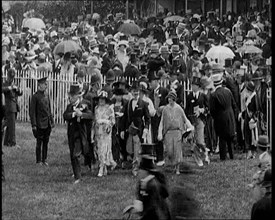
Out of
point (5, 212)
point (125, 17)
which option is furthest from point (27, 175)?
point (125, 17)

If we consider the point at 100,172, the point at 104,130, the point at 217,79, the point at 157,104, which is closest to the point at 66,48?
the point at 157,104

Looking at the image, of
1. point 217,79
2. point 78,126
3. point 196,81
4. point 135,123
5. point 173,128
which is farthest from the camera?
point 196,81

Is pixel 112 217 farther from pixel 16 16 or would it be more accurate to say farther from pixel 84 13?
pixel 16 16

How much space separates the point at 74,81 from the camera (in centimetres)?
2386

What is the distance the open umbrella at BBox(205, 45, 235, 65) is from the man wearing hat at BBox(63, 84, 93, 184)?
763 cm

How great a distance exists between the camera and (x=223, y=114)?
61.0ft

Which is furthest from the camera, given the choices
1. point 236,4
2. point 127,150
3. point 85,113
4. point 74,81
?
point 236,4

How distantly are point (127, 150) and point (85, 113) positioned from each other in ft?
4.88

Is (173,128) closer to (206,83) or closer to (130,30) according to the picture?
(206,83)

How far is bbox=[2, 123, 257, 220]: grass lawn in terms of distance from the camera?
14625 millimetres

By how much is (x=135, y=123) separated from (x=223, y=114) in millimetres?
2029

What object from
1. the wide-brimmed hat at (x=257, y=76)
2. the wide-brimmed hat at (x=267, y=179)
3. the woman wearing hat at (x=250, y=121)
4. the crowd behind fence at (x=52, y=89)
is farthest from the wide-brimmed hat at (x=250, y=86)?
the wide-brimmed hat at (x=267, y=179)

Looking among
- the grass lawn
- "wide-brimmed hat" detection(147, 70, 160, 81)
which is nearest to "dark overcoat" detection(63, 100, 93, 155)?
the grass lawn

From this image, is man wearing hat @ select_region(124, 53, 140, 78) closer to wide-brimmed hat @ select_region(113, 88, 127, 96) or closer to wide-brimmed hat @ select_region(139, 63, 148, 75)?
wide-brimmed hat @ select_region(139, 63, 148, 75)
